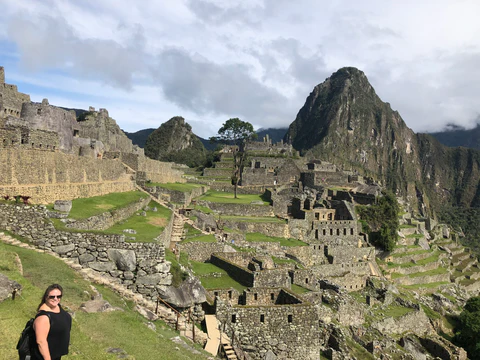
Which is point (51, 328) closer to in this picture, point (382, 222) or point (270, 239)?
point (270, 239)

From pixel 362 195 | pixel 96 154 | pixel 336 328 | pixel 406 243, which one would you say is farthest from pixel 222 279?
pixel 406 243

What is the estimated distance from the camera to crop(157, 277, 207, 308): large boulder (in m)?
11.1

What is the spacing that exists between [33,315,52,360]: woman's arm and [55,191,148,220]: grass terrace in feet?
28.6

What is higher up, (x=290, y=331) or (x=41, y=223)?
(x=41, y=223)

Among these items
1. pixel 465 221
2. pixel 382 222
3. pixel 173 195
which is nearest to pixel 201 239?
pixel 173 195

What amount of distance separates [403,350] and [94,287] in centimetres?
2131

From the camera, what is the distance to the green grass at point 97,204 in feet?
45.3

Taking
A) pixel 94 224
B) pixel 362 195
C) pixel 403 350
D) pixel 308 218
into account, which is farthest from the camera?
pixel 362 195

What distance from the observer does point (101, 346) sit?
689 centimetres

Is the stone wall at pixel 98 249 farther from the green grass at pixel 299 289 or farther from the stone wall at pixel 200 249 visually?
the green grass at pixel 299 289

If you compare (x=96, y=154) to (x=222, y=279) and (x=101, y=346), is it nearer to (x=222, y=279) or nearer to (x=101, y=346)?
(x=222, y=279)

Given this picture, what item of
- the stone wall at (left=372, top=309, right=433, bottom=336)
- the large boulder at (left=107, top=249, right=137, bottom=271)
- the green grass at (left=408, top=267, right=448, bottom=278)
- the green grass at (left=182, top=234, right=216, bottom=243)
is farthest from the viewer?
the green grass at (left=408, top=267, right=448, bottom=278)

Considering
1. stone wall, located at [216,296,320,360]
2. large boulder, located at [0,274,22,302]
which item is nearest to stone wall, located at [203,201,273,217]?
stone wall, located at [216,296,320,360]

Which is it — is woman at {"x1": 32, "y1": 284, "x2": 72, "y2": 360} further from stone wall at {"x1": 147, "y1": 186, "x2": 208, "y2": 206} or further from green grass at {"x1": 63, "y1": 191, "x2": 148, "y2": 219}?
stone wall at {"x1": 147, "y1": 186, "x2": 208, "y2": 206}
